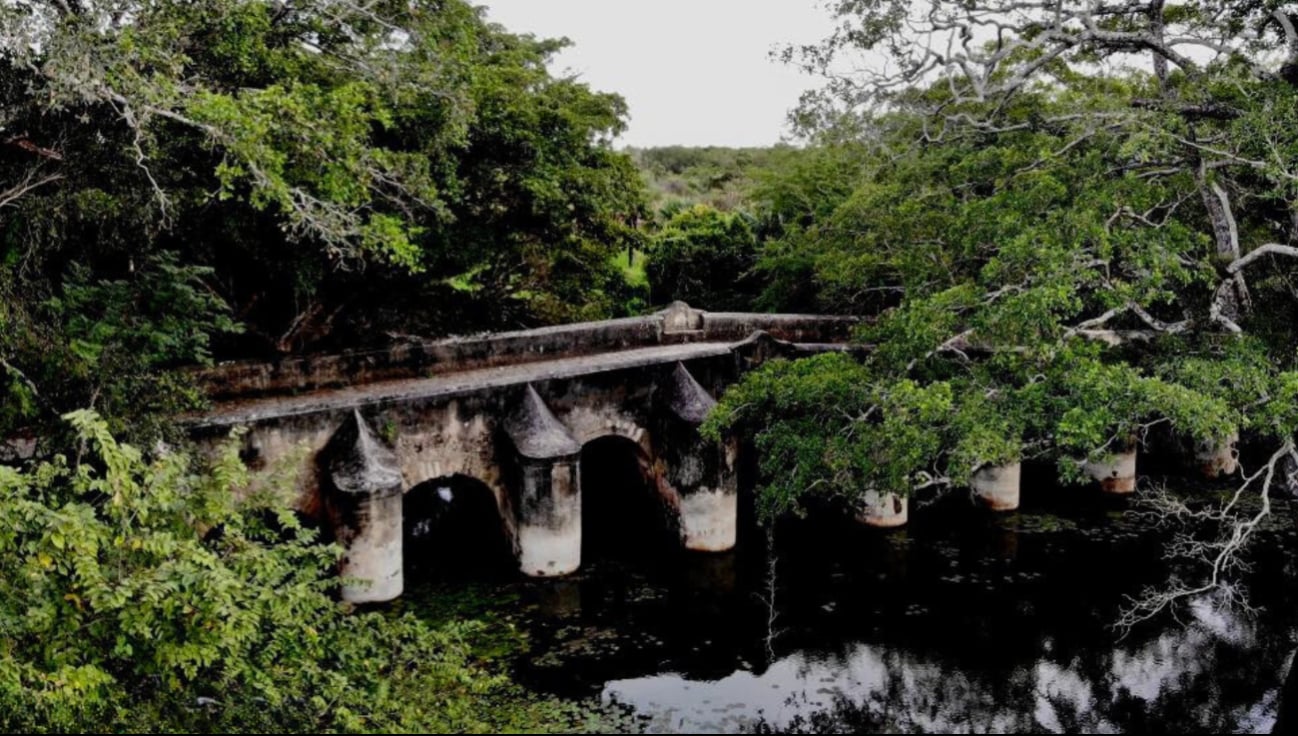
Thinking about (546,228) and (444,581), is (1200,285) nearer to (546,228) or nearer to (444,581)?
(546,228)

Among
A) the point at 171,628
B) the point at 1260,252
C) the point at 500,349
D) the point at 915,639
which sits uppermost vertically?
the point at 1260,252

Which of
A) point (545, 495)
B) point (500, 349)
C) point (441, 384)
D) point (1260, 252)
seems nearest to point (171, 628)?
point (545, 495)

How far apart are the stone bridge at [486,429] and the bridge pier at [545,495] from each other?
17 mm

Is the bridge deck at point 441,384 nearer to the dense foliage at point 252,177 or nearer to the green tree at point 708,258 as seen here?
the dense foliage at point 252,177

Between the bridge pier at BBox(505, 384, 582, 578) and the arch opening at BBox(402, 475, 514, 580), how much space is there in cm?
68

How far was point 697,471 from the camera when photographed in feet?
48.1

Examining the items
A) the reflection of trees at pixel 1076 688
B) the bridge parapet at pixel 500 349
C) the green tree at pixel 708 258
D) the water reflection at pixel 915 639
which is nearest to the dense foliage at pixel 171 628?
the water reflection at pixel 915 639

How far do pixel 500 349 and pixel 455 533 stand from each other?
10.00ft

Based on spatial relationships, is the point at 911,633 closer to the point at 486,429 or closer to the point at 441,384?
the point at 486,429

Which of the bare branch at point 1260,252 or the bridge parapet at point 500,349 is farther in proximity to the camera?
the bridge parapet at point 500,349

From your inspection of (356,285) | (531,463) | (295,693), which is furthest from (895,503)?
(295,693)

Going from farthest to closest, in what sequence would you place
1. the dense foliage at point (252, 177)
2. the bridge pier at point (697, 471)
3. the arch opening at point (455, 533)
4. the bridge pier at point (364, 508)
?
the bridge pier at point (697, 471) < the arch opening at point (455, 533) < the bridge pier at point (364, 508) < the dense foliage at point (252, 177)

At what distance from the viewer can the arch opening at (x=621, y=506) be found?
15.2 meters

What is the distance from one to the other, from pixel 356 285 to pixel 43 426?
7071mm
